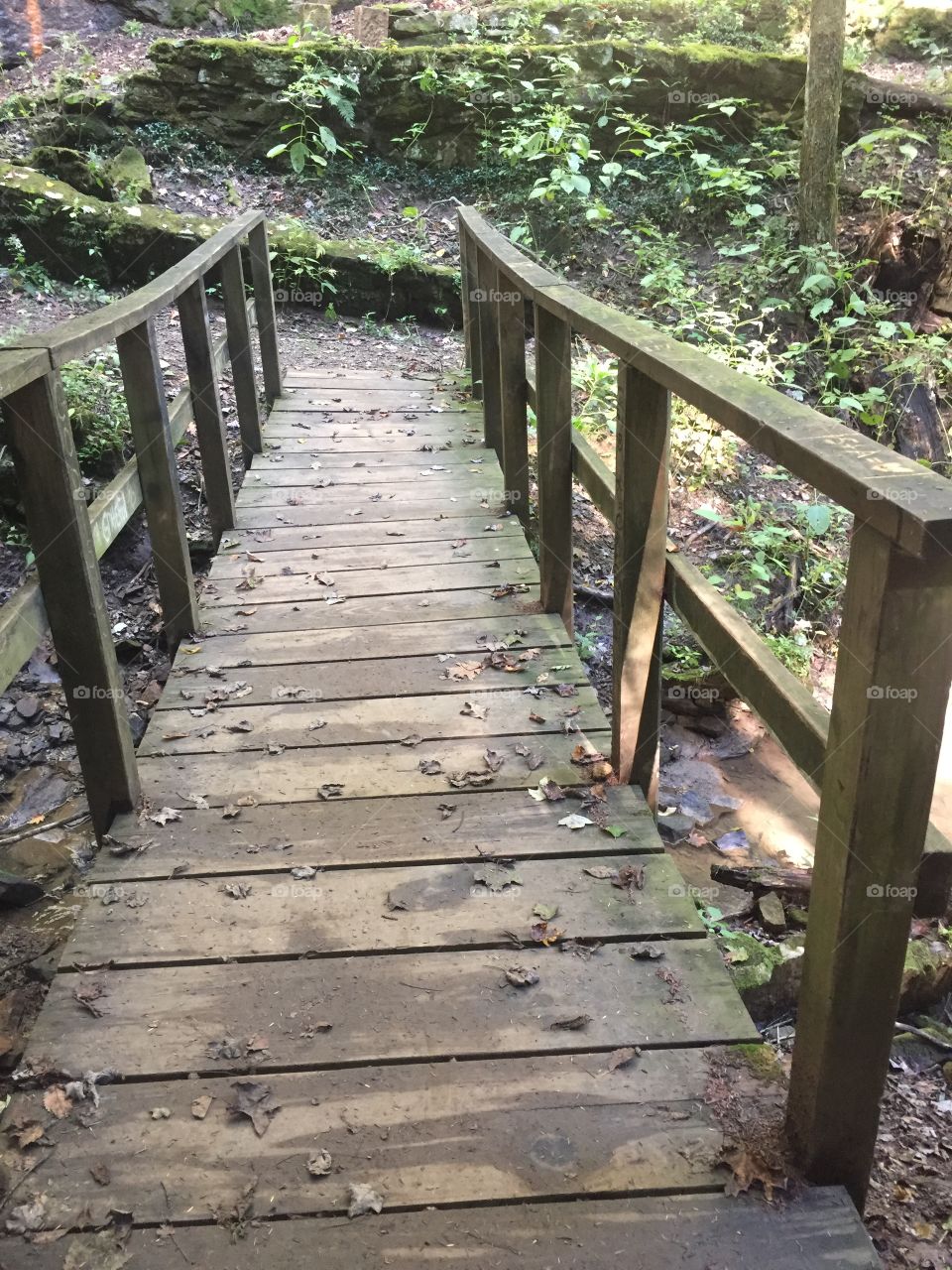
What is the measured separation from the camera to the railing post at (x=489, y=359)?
5.72 m

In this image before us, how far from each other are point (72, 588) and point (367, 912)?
1144 millimetres

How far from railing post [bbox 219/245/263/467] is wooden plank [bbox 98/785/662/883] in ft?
12.0

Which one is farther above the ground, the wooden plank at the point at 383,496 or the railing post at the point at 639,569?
the railing post at the point at 639,569

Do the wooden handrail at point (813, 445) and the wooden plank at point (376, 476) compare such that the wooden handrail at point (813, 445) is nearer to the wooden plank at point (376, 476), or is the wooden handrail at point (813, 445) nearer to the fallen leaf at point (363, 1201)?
the fallen leaf at point (363, 1201)

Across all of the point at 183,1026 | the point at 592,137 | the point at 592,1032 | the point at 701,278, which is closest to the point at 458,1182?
the point at 592,1032

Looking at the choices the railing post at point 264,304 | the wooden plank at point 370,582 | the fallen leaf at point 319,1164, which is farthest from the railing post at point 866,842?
the railing post at point 264,304

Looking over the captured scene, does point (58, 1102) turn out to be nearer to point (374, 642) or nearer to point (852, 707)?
point (852, 707)

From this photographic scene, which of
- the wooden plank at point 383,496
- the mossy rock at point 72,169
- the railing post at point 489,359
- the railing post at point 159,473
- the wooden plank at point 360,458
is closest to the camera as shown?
the railing post at point 159,473

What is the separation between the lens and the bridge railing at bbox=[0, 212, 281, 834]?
2279 mm

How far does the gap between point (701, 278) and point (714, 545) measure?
446cm

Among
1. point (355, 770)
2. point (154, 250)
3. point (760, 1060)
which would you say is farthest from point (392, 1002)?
point (154, 250)

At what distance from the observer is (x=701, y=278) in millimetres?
9797

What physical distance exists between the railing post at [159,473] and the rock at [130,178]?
6.65 metres

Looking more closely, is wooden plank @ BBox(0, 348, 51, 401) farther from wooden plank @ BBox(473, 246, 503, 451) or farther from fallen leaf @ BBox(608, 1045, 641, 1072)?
wooden plank @ BBox(473, 246, 503, 451)
